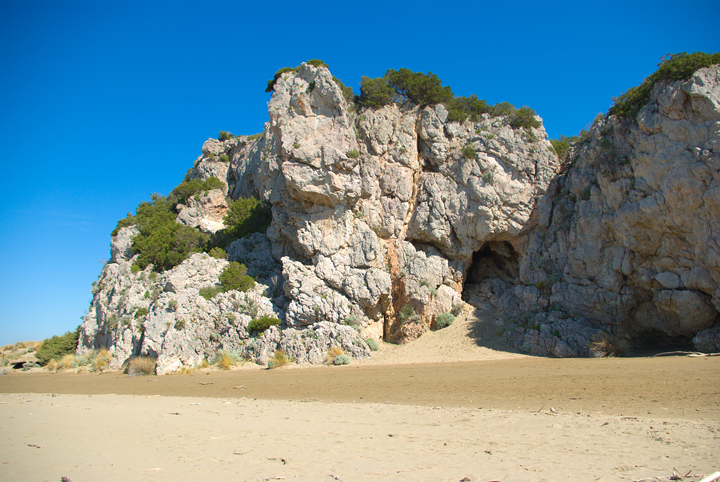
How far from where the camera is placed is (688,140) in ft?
59.8

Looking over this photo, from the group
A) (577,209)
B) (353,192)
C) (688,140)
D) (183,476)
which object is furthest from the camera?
(353,192)

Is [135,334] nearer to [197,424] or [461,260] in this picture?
[197,424]

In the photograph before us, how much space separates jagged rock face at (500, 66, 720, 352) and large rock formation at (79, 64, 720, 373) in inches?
2.9

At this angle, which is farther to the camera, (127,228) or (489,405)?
(127,228)

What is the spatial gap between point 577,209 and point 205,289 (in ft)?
75.2

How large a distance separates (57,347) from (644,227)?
127 ft

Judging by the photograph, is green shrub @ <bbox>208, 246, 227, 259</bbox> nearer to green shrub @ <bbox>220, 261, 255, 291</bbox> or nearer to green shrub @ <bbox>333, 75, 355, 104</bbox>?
green shrub @ <bbox>220, 261, 255, 291</bbox>

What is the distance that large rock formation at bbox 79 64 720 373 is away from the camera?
61.1 ft

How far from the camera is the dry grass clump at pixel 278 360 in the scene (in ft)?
67.9

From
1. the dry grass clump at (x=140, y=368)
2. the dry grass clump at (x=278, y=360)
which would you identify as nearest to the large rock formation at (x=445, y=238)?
the dry grass clump at (x=278, y=360)

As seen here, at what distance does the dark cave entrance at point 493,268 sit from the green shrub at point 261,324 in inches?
527

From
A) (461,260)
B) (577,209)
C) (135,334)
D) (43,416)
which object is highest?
(577,209)

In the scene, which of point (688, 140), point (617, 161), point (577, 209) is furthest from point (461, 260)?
point (688, 140)

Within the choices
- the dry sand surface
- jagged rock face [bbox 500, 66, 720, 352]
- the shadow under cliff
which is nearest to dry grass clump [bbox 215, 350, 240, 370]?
the dry sand surface
